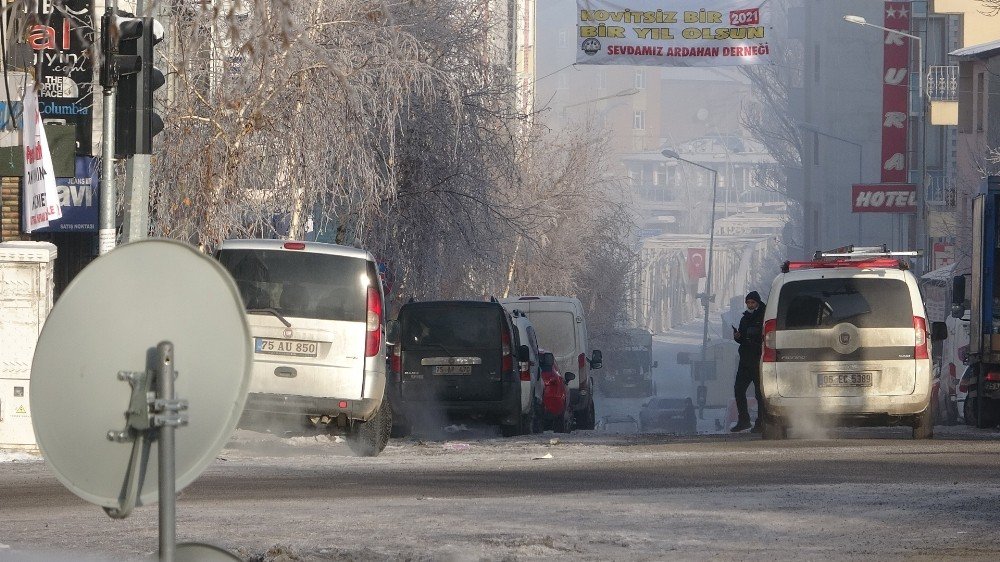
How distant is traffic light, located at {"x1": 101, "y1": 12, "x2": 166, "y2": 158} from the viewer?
42.5 feet

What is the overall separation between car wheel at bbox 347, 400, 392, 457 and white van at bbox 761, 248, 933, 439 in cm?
415

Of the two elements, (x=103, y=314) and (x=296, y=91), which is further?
(x=296, y=91)

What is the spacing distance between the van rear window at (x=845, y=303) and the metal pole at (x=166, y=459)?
12983 millimetres

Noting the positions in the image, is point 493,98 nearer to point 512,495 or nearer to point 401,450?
point 401,450

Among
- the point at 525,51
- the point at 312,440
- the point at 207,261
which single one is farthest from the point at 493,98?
the point at 525,51

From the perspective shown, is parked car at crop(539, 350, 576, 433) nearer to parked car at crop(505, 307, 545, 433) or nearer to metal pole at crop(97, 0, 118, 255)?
parked car at crop(505, 307, 545, 433)

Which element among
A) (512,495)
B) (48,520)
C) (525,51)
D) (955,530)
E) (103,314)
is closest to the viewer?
(103,314)

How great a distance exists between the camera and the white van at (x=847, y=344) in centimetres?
1647

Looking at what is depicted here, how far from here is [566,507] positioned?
1023 centimetres

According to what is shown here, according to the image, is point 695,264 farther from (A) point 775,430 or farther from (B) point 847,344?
(B) point 847,344

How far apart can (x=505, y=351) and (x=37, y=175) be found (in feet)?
20.0

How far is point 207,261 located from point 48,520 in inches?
234

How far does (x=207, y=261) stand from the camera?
4324 millimetres

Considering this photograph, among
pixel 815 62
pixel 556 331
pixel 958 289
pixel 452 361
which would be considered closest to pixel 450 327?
pixel 452 361
